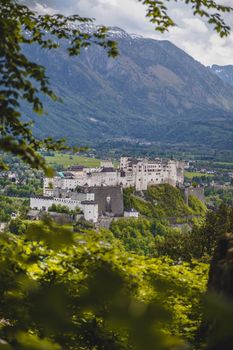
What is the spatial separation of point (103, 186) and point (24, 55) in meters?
85.0

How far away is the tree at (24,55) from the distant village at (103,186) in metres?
65.8

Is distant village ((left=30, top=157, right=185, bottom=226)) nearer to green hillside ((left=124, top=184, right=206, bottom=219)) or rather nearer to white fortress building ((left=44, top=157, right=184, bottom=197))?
white fortress building ((left=44, top=157, right=184, bottom=197))

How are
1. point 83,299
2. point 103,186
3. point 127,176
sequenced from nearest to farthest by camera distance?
point 83,299, point 103,186, point 127,176

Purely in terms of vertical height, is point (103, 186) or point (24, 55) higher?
point (24, 55)

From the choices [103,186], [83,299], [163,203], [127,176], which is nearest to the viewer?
[83,299]

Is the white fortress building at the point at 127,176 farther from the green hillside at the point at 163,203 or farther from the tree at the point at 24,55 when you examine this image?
the tree at the point at 24,55

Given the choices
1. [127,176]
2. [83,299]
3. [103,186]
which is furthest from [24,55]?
[127,176]

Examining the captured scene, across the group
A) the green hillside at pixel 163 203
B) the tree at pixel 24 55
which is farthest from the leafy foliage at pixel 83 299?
the green hillside at pixel 163 203

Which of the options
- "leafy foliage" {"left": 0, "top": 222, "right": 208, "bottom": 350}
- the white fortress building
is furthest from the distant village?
"leafy foliage" {"left": 0, "top": 222, "right": 208, "bottom": 350}

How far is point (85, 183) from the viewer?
328ft

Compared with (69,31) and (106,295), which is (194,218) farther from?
(106,295)

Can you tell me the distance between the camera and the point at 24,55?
5945mm

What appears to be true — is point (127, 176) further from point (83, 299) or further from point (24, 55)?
point (83, 299)

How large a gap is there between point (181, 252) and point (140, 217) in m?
53.6
